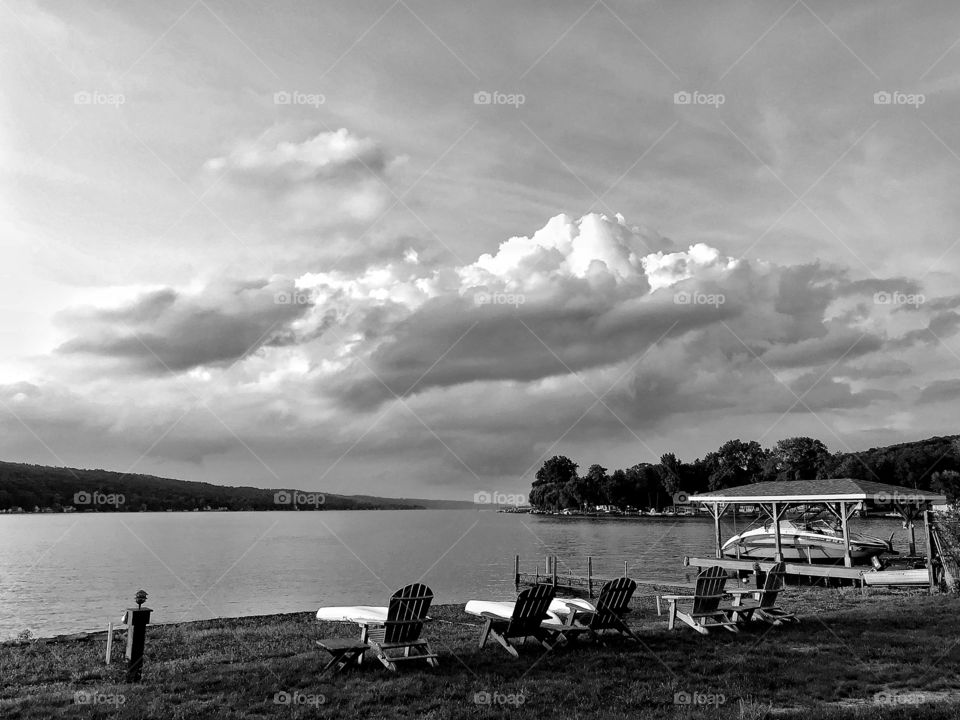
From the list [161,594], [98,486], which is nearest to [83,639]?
[161,594]

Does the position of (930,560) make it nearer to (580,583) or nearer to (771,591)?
(771,591)

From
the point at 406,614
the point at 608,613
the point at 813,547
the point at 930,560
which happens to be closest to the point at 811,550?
the point at 813,547

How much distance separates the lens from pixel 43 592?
3650 centimetres

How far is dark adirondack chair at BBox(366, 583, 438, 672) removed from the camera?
9422 mm

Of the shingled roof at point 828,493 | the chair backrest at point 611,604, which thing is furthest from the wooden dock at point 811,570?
the chair backrest at point 611,604

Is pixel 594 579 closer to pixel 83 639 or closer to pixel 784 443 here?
pixel 83 639

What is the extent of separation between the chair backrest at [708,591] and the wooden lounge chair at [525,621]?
3103mm

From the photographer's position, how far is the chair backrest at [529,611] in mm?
10531

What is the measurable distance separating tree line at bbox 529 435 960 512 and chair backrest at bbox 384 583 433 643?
11068 centimetres

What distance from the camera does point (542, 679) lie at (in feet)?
29.0

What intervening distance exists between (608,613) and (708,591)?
223 cm

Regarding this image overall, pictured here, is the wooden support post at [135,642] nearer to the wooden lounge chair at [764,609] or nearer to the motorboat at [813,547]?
the wooden lounge chair at [764,609]

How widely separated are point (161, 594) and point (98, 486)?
83759 millimetres

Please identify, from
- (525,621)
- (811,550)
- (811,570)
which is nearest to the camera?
(525,621)
